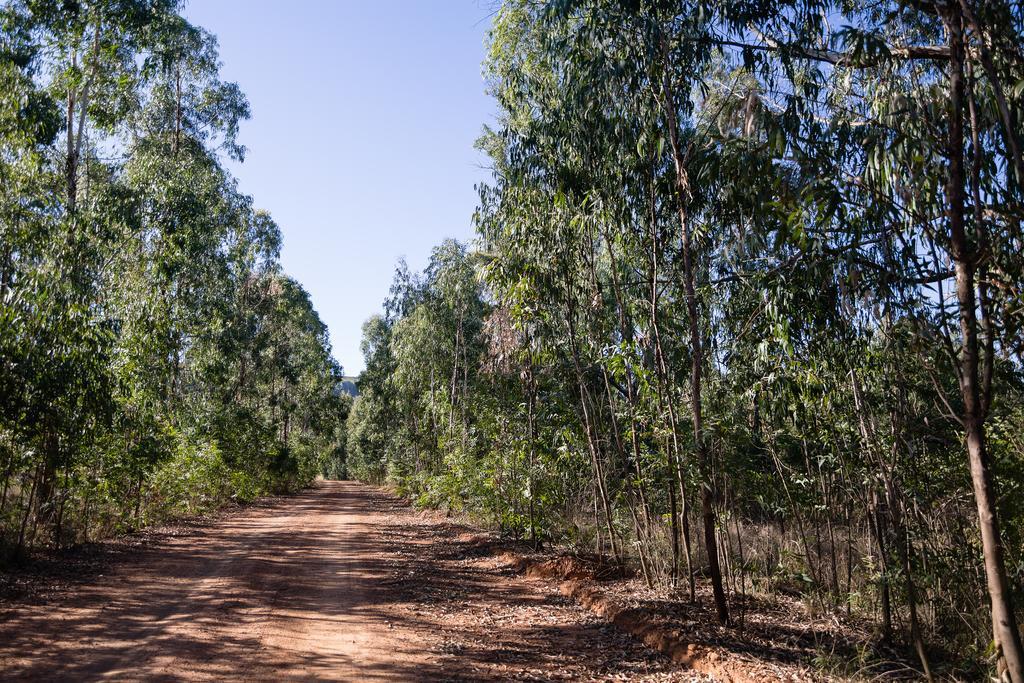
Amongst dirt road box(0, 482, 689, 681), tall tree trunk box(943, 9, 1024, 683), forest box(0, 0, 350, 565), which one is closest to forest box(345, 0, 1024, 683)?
tall tree trunk box(943, 9, 1024, 683)

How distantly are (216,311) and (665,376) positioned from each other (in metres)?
17.5

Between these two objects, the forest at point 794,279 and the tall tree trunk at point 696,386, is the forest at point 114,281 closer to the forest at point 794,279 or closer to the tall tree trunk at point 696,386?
the forest at point 794,279

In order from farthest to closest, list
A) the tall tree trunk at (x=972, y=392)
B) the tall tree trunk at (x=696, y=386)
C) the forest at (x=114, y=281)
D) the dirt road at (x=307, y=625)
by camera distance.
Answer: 1. the forest at (x=114, y=281)
2. the tall tree trunk at (x=696, y=386)
3. the dirt road at (x=307, y=625)
4. the tall tree trunk at (x=972, y=392)

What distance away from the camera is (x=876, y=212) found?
4746mm

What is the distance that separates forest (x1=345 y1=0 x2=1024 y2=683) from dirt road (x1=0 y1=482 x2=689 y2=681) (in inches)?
63.5

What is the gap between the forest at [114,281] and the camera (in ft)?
29.4

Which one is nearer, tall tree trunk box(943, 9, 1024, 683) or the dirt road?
tall tree trunk box(943, 9, 1024, 683)

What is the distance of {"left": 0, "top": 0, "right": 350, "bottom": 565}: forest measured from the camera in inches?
353

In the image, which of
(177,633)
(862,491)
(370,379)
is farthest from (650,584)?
(370,379)

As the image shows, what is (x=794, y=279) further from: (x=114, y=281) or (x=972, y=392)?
(x=114, y=281)

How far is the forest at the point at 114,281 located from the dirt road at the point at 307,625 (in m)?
1.70

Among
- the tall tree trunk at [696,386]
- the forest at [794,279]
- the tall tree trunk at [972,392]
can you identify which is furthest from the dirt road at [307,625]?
the tall tree trunk at [972,392]

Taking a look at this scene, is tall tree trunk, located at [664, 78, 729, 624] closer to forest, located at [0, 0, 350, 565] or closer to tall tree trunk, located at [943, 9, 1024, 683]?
tall tree trunk, located at [943, 9, 1024, 683]

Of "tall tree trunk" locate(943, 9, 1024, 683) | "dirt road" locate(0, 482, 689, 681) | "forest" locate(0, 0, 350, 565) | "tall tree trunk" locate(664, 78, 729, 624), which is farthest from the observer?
"forest" locate(0, 0, 350, 565)
